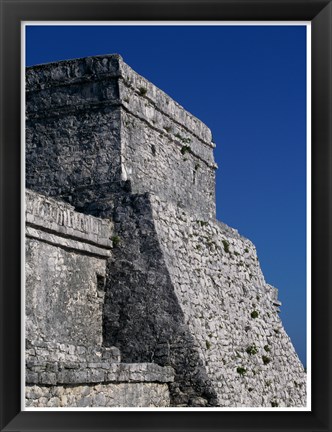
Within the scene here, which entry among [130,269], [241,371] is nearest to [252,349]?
[241,371]

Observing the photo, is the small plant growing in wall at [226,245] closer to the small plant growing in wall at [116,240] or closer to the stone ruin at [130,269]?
→ the stone ruin at [130,269]

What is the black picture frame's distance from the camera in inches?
242

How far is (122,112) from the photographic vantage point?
15062 millimetres

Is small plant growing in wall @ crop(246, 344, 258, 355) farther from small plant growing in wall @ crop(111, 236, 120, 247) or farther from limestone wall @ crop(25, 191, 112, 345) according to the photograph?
small plant growing in wall @ crop(111, 236, 120, 247)

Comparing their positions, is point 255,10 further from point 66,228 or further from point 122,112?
point 122,112

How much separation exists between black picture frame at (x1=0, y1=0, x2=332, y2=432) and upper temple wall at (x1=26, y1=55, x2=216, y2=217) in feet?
26.3

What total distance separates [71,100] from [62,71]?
54cm

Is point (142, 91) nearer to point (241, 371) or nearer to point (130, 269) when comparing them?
point (130, 269)

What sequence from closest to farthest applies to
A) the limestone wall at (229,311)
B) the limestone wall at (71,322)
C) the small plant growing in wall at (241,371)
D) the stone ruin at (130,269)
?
the limestone wall at (71,322), the stone ruin at (130,269), the limestone wall at (229,311), the small plant growing in wall at (241,371)

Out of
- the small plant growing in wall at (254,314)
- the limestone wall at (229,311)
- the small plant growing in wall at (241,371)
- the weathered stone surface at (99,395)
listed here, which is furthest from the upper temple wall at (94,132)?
the weathered stone surface at (99,395)

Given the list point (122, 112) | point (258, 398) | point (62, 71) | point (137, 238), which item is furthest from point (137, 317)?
point (62, 71)
